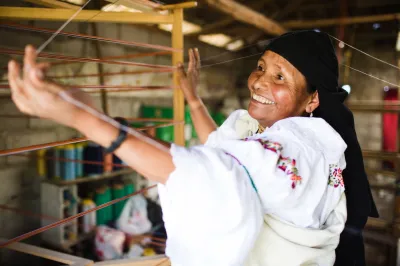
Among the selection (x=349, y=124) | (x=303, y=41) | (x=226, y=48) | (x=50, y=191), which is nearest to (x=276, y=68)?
(x=303, y=41)

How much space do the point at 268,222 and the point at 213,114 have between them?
486 cm

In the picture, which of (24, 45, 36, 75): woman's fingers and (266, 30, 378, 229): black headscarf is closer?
(24, 45, 36, 75): woman's fingers

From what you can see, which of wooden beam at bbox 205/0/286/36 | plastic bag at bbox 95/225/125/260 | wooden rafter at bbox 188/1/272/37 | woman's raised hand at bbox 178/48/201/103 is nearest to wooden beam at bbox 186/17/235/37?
wooden rafter at bbox 188/1/272/37

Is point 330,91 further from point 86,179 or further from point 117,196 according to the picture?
point 117,196

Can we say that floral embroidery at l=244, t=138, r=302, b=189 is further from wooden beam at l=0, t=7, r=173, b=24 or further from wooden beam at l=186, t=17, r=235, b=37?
wooden beam at l=186, t=17, r=235, b=37

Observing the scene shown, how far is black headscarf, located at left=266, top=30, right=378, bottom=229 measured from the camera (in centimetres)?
103

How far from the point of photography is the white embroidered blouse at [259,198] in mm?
728

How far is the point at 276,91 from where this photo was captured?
1098 millimetres

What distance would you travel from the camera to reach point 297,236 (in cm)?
93

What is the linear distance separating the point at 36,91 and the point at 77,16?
892 millimetres

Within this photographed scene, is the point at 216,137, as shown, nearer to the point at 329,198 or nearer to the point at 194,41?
the point at 329,198

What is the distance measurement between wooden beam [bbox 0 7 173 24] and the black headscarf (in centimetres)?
59

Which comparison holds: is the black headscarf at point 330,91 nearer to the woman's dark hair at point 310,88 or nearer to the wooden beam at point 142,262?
the woman's dark hair at point 310,88

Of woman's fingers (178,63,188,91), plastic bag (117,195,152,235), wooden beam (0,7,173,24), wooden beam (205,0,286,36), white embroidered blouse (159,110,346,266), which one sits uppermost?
wooden beam (205,0,286,36)
